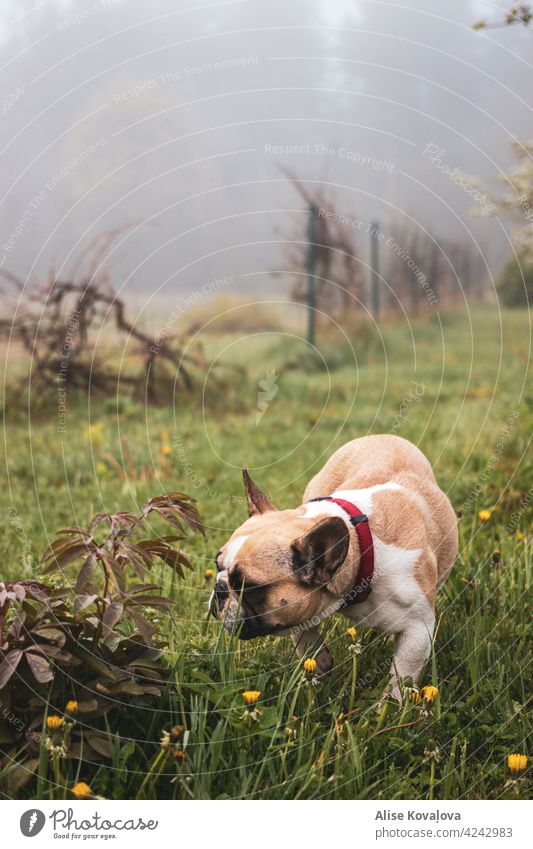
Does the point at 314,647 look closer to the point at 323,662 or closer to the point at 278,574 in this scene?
the point at 323,662

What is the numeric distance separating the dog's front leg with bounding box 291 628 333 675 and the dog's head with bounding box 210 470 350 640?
29 centimetres

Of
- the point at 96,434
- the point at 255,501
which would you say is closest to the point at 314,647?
the point at 255,501

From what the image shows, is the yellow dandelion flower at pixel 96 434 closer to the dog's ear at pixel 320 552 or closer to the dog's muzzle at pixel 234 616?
the dog's muzzle at pixel 234 616

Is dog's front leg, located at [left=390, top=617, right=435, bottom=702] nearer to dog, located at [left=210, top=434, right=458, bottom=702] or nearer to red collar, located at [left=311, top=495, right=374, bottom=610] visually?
dog, located at [left=210, top=434, right=458, bottom=702]

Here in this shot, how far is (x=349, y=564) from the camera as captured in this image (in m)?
3.21

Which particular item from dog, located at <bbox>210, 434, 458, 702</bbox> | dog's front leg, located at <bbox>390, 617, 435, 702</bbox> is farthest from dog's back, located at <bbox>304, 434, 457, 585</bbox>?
dog's front leg, located at <bbox>390, 617, 435, 702</bbox>

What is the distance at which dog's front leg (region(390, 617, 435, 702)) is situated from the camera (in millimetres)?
3379
